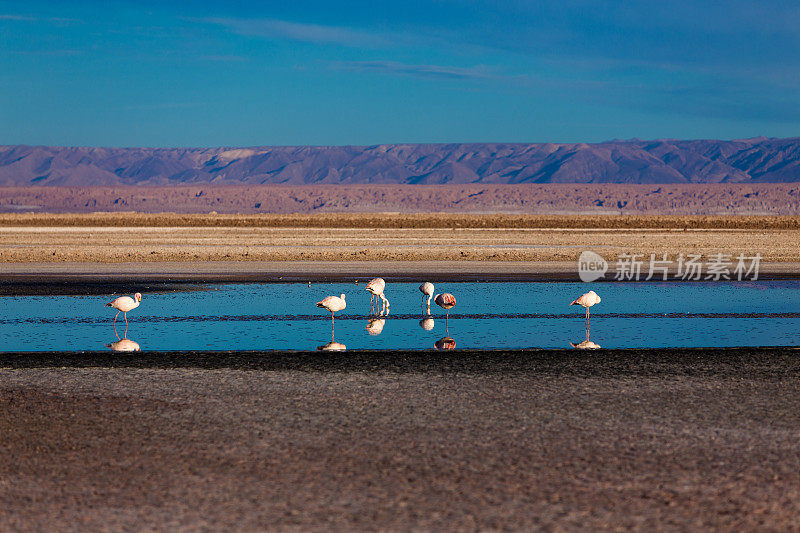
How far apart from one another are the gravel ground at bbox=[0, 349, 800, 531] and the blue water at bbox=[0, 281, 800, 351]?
182cm

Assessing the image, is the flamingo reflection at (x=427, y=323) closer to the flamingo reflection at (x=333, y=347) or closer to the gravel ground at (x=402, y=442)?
the flamingo reflection at (x=333, y=347)

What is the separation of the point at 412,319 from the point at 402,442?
8.34 m

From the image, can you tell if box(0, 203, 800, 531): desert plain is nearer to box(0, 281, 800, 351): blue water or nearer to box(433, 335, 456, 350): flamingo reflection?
box(433, 335, 456, 350): flamingo reflection

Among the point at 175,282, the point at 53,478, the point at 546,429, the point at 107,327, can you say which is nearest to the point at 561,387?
the point at 546,429

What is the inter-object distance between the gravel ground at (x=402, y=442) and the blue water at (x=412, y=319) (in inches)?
71.6

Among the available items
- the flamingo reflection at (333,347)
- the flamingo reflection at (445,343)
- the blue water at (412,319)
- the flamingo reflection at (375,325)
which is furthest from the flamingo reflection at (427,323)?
the flamingo reflection at (333,347)

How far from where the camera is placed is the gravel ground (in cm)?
573

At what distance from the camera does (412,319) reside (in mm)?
15664

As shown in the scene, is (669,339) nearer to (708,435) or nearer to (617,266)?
(708,435)

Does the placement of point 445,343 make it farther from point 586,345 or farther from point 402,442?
point 402,442

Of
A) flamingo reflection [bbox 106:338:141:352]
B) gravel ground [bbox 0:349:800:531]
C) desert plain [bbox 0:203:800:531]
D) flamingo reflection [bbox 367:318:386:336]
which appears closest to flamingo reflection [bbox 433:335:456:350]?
desert plain [bbox 0:203:800:531]

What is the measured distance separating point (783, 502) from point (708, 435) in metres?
1.67

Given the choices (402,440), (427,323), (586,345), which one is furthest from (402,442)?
(427,323)

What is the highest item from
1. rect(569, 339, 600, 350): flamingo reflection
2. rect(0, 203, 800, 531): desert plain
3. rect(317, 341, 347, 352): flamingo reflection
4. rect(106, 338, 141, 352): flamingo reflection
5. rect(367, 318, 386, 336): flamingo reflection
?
rect(367, 318, 386, 336): flamingo reflection
